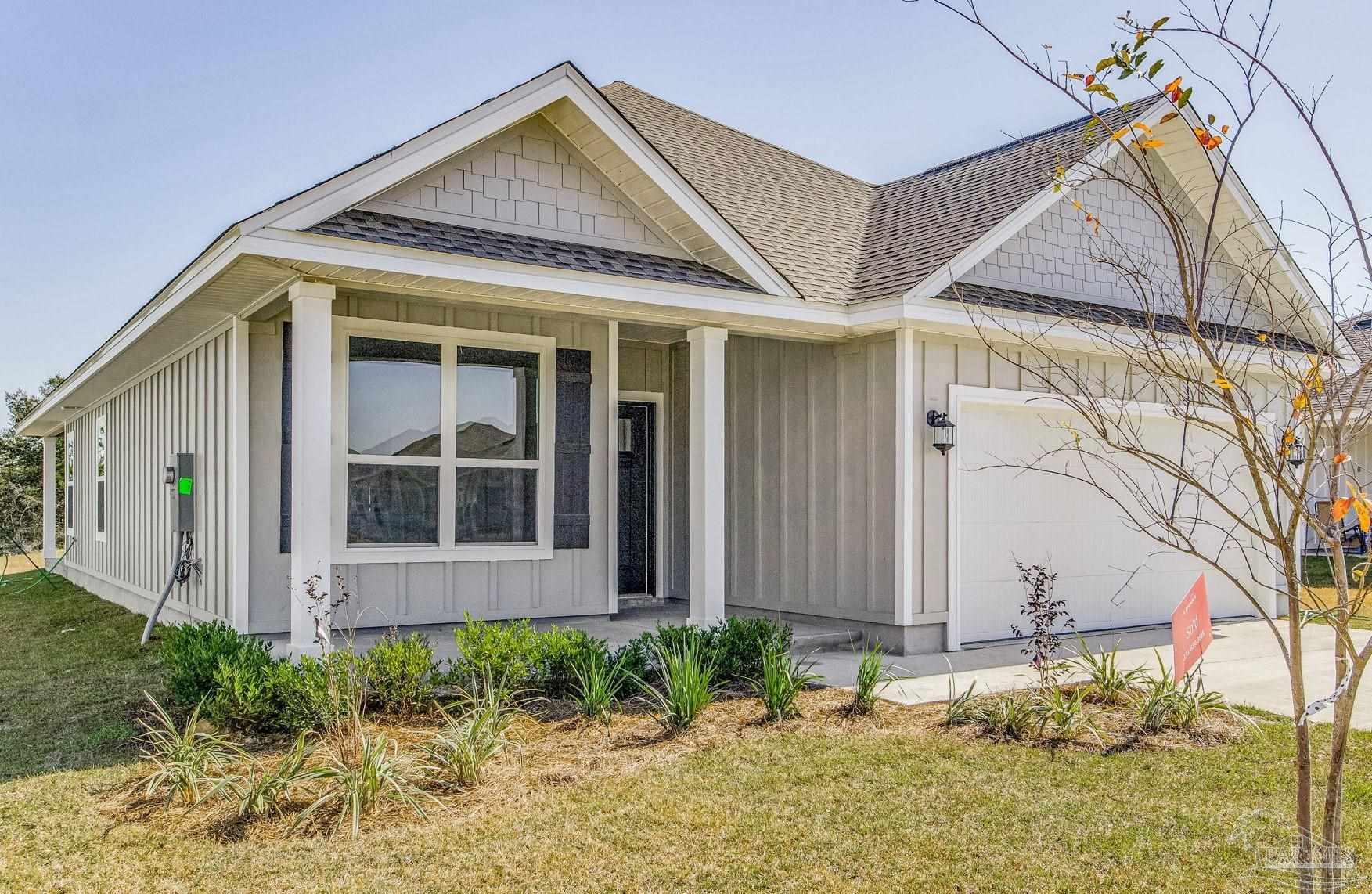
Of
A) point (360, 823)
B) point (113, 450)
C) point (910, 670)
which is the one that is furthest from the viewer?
point (113, 450)

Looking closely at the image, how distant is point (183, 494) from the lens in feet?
30.5

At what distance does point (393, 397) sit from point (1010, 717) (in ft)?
16.9

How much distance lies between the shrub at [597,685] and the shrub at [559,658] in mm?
35

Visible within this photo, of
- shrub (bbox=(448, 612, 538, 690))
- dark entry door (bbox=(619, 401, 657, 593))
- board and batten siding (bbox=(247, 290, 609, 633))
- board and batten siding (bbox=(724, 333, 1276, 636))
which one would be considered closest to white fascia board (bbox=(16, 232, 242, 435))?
board and batten siding (bbox=(247, 290, 609, 633))

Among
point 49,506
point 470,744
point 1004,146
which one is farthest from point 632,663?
point 49,506

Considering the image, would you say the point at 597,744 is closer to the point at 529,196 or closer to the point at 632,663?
the point at 632,663

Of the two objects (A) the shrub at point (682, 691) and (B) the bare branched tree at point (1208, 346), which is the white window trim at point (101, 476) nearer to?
(A) the shrub at point (682, 691)

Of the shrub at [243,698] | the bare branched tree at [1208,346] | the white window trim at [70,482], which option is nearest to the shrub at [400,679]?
the shrub at [243,698]

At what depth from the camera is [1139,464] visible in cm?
1023

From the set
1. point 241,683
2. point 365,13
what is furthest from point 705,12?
point 241,683

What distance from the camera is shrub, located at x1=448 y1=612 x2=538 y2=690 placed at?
633 cm

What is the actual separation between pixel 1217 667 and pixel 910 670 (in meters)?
2.43

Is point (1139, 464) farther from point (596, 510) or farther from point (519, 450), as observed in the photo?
point (519, 450)

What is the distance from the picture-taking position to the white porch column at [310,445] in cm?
663
